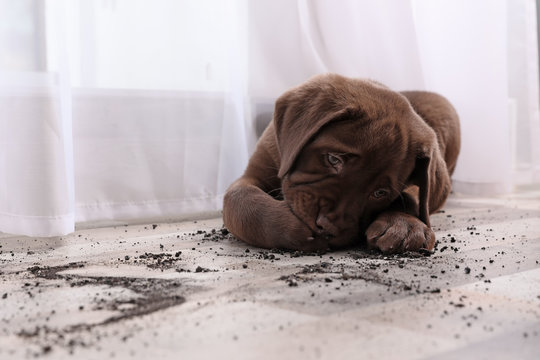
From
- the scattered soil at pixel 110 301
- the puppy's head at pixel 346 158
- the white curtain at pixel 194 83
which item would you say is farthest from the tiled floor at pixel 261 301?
the white curtain at pixel 194 83

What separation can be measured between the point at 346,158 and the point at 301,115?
11.3 inches

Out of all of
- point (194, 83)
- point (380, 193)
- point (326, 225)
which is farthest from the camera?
point (194, 83)

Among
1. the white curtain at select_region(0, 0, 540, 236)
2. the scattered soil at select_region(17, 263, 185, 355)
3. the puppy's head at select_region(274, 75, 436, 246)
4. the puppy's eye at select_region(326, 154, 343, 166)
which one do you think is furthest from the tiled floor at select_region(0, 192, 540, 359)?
the white curtain at select_region(0, 0, 540, 236)

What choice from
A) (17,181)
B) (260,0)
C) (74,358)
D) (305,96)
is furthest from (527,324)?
(260,0)

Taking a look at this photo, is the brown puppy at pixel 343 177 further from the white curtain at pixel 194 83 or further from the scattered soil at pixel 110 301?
the white curtain at pixel 194 83

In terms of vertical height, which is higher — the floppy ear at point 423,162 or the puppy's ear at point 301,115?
the puppy's ear at point 301,115

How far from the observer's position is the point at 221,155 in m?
3.62

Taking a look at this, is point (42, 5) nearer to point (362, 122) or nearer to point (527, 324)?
point (362, 122)

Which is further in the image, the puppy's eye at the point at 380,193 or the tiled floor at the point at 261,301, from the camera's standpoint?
the puppy's eye at the point at 380,193

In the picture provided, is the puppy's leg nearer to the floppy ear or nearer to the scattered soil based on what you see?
the floppy ear

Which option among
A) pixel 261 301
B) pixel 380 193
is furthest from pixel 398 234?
pixel 261 301

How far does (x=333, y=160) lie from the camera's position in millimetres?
2340

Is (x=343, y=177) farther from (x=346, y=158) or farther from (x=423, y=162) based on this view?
(x=423, y=162)

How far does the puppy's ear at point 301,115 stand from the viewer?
236 cm
